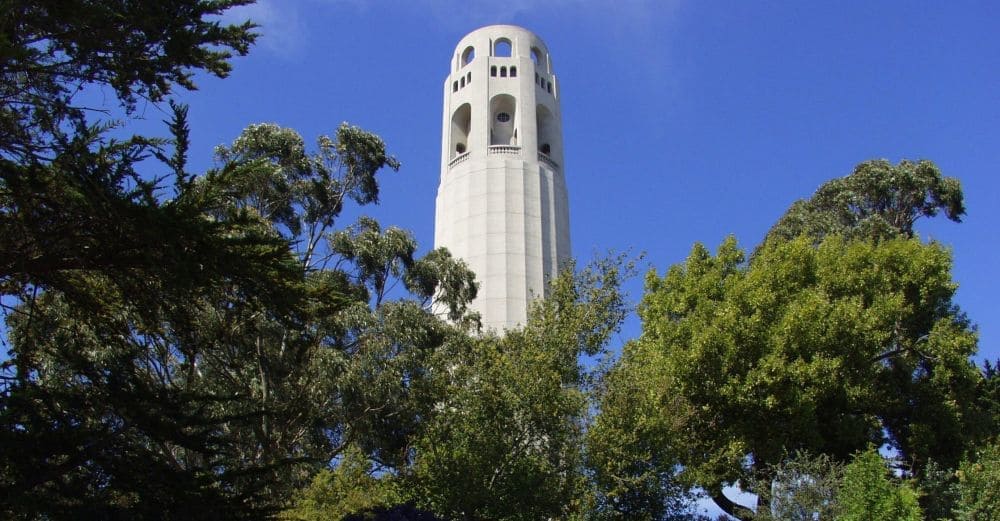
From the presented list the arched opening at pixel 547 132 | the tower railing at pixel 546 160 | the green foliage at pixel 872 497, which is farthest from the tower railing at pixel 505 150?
the green foliage at pixel 872 497

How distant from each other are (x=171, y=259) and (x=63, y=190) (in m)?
1.15

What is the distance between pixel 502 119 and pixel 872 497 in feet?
90.4

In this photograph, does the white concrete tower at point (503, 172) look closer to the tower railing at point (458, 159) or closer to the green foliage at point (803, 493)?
the tower railing at point (458, 159)

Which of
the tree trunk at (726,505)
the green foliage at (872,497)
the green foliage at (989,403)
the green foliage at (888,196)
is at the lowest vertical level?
the green foliage at (872,497)

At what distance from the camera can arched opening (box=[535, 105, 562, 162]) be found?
39062 millimetres

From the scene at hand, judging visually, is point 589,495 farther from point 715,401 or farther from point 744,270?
point 744,270

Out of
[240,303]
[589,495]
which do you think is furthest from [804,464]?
[240,303]

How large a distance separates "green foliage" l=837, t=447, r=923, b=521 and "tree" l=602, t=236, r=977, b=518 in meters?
2.65

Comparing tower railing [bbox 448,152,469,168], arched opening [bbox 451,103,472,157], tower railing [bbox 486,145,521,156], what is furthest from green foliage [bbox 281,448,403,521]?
arched opening [bbox 451,103,472,157]

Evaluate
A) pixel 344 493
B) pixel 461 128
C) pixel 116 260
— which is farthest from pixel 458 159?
pixel 116 260

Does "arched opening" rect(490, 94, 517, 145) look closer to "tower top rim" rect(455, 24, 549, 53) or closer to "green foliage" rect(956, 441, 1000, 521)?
"tower top rim" rect(455, 24, 549, 53)

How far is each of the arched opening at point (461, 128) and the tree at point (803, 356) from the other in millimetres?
18059

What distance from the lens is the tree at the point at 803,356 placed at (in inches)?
734

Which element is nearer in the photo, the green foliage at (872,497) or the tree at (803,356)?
the green foliage at (872,497)
